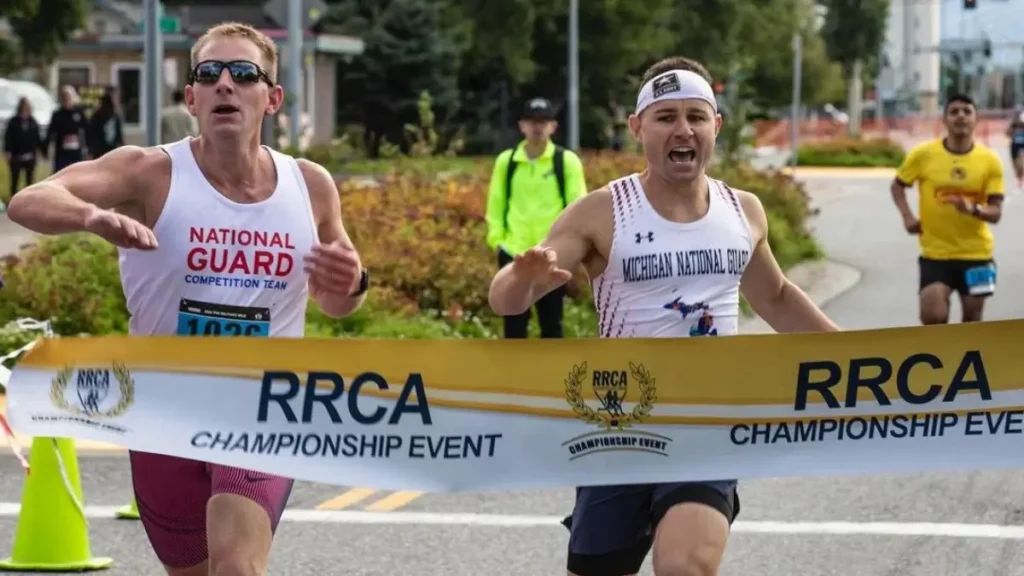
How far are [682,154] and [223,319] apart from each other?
135 centimetres

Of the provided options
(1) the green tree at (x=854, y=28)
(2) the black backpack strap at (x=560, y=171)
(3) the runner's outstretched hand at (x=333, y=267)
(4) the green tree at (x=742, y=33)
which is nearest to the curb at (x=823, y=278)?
(2) the black backpack strap at (x=560, y=171)

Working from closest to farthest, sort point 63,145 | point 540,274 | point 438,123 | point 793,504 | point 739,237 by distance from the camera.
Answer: point 540,274
point 739,237
point 793,504
point 63,145
point 438,123

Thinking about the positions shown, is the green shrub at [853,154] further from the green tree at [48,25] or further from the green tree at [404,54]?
the green tree at [48,25]

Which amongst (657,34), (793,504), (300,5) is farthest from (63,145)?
(657,34)

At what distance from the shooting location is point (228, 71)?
549 centimetres

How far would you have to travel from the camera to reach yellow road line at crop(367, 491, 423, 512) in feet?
33.1

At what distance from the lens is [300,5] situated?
85.0ft

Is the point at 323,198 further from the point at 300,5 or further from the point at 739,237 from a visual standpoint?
the point at 300,5

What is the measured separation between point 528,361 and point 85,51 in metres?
55.0

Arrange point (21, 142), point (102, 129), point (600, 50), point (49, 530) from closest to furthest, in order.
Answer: point (49, 530)
point (21, 142)
point (102, 129)
point (600, 50)

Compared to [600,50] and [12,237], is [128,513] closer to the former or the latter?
[12,237]

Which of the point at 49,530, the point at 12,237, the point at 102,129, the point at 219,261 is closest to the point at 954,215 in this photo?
the point at 49,530

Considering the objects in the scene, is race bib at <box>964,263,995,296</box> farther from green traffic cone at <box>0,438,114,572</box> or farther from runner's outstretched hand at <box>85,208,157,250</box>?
runner's outstretched hand at <box>85,208,157,250</box>

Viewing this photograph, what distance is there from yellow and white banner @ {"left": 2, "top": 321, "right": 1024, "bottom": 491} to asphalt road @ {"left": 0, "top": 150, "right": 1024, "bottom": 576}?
2736 mm
